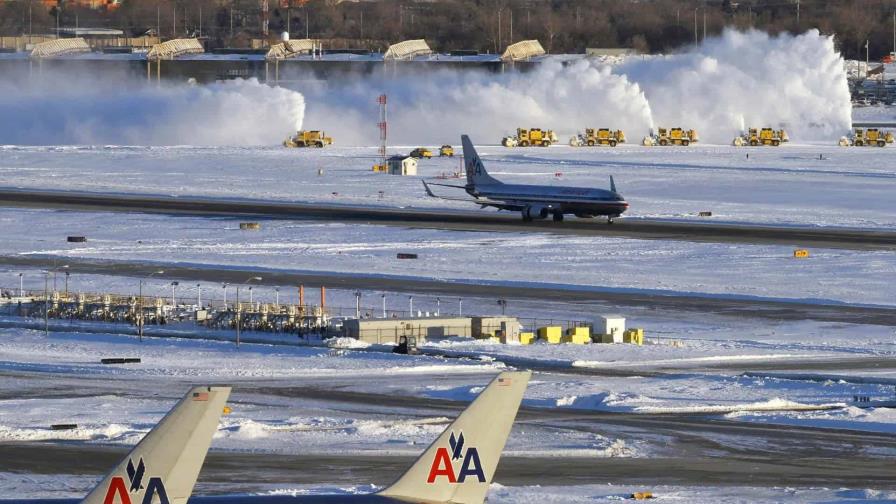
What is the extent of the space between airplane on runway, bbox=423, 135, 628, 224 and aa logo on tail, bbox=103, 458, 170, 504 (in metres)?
78.1

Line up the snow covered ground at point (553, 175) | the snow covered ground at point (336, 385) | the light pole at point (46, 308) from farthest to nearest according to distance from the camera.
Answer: the snow covered ground at point (553, 175)
the light pole at point (46, 308)
the snow covered ground at point (336, 385)

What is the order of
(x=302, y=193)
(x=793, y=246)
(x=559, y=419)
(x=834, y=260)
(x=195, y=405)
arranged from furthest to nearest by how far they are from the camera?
1. (x=302, y=193)
2. (x=793, y=246)
3. (x=834, y=260)
4. (x=559, y=419)
5. (x=195, y=405)

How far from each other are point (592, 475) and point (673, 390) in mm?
13287

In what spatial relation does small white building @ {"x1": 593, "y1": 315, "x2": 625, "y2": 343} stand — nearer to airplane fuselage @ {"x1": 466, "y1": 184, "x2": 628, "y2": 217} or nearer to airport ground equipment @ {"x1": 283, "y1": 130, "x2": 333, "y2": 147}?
airplane fuselage @ {"x1": 466, "y1": 184, "x2": 628, "y2": 217}

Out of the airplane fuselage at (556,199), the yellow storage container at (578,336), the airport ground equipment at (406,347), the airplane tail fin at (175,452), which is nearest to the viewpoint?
the airplane tail fin at (175,452)

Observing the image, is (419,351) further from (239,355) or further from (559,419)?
(559,419)

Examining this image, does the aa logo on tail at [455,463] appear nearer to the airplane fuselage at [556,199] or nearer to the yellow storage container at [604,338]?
the yellow storage container at [604,338]

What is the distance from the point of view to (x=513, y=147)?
19700cm

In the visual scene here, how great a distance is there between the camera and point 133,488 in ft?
77.5

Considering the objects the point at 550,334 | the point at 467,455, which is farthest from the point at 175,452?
the point at 550,334

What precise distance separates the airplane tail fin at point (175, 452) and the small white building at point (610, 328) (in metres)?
40.1

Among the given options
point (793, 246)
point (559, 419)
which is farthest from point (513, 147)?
point (559, 419)

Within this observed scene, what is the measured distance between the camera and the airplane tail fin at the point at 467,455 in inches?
1000

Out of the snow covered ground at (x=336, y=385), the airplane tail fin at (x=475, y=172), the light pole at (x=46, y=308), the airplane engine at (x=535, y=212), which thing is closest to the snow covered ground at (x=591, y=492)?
the snow covered ground at (x=336, y=385)
